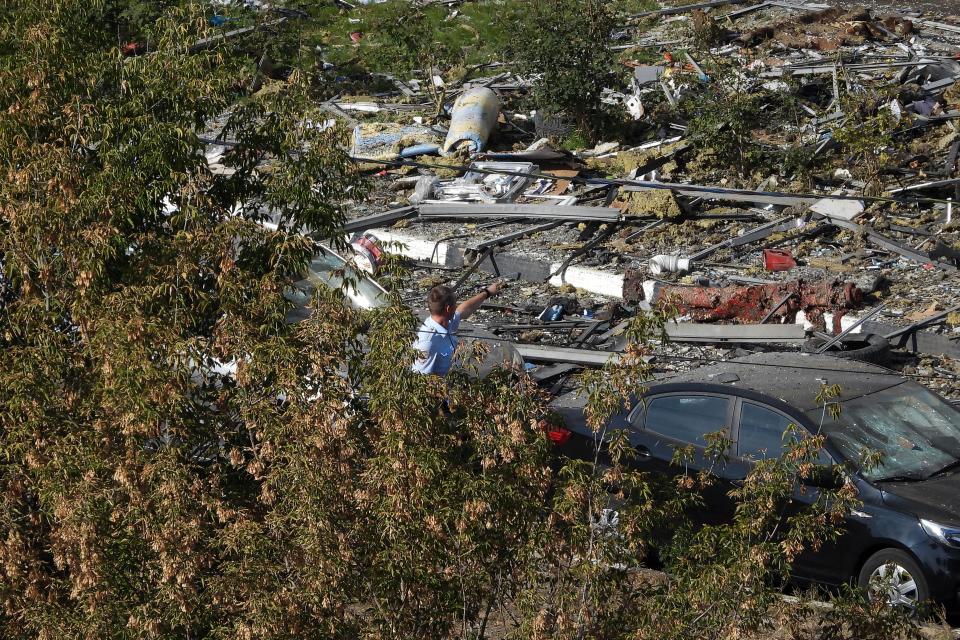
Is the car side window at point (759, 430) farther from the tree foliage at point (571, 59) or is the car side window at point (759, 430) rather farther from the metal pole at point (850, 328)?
the tree foliage at point (571, 59)

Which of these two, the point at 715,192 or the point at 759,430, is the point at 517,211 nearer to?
the point at 715,192

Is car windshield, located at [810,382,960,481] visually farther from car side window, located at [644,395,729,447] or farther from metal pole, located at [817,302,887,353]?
metal pole, located at [817,302,887,353]

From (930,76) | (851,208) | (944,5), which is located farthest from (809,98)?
(944,5)

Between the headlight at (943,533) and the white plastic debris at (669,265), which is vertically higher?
the headlight at (943,533)

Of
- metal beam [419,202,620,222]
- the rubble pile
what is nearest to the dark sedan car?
the rubble pile

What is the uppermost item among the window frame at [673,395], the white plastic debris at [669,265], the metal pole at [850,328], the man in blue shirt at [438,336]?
the man in blue shirt at [438,336]

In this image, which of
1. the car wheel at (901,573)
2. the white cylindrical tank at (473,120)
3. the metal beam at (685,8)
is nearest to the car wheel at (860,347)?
the car wheel at (901,573)

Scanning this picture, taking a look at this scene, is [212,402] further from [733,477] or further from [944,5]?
[944,5]

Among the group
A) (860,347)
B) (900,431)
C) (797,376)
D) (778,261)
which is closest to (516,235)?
(778,261)
